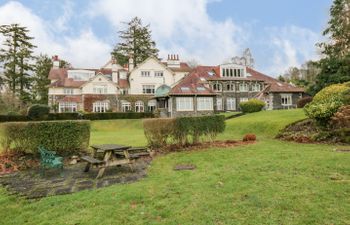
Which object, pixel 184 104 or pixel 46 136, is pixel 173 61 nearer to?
pixel 184 104

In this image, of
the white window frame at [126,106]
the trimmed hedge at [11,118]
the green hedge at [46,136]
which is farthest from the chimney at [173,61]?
the green hedge at [46,136]

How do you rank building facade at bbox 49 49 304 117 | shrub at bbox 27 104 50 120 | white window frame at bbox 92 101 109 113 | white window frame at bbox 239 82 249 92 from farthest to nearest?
white window frame at bbox 239 82 249 92 → white window frame at bbox 92 101 109 113 → building facade at bbox 49 49 304 117 → shrub at bbox 27 104 50 120

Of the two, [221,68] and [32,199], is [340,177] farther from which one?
[221,68]

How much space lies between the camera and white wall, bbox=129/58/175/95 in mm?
41812

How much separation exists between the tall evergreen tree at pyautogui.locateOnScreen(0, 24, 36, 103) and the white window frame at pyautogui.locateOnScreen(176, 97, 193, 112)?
31.6m

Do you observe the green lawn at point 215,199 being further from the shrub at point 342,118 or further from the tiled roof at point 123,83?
the tiled roof at point 123,83

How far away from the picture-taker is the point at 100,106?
39.5m

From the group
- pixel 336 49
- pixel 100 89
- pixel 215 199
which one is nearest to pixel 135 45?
pixel 100 89

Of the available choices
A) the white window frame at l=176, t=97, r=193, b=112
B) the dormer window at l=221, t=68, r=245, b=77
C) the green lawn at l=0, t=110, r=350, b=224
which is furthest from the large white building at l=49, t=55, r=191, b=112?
the green lawn at l=0, t=110, r=350, b=224

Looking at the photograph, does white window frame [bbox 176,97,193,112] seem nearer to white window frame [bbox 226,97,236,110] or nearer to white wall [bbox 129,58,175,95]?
white window frame [bbox 226,97,236,110]

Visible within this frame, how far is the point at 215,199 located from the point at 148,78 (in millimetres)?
38854

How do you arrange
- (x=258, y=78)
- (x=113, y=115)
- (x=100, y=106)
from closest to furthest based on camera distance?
(x=113, y=115), (x=100, y=106), (x=258, y=78)

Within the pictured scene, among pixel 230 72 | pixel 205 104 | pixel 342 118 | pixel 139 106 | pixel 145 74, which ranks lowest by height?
pixel 342 118

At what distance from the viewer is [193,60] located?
6788 cm
